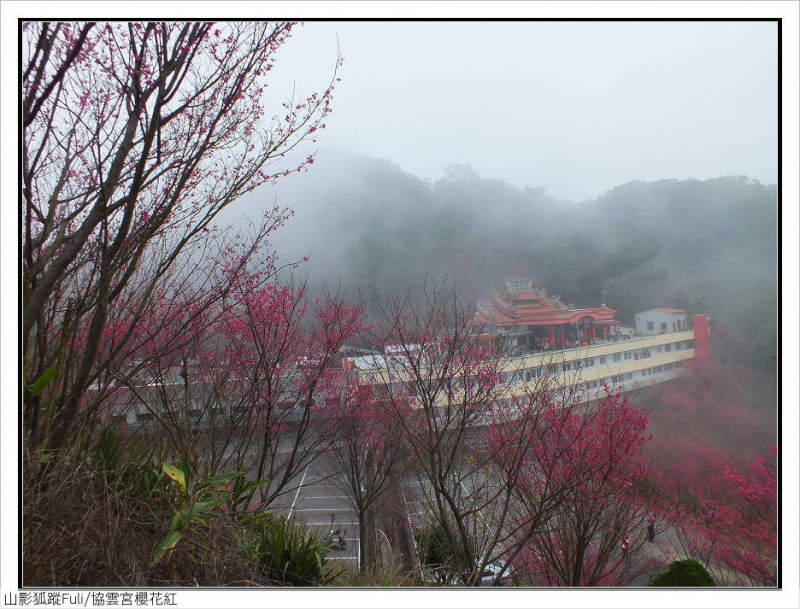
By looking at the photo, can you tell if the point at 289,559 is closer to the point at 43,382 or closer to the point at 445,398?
the point at 445,398

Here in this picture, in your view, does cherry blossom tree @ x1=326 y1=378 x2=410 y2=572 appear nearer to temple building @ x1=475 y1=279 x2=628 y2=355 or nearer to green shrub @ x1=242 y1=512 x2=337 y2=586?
green shrub @ x1=242 y1=512 x2=337 y2=586

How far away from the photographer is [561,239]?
1.94 m

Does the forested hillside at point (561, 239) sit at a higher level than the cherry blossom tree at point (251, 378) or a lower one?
higher

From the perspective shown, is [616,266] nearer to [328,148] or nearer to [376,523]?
[328,148]

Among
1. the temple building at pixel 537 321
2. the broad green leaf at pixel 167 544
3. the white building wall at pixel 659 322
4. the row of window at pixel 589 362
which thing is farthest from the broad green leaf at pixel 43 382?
the white building wall at pixel 659 322

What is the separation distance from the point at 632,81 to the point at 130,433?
286 centimetres

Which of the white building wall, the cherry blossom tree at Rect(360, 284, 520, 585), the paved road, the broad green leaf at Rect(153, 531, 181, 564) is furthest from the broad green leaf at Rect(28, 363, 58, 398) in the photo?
the white building wall

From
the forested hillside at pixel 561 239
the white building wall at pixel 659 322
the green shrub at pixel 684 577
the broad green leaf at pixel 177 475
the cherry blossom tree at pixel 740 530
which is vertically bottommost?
the green shrub at pixel 684 577

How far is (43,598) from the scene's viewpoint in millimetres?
1568

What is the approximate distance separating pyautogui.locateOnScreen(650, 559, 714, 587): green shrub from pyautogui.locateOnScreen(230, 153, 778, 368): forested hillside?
86 centimetres

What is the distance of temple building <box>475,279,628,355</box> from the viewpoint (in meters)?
1.92

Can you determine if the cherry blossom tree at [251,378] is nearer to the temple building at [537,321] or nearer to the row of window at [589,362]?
the temple building at [537,321]

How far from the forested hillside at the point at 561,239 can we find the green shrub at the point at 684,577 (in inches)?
33.8

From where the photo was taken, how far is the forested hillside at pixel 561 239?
1.80m
